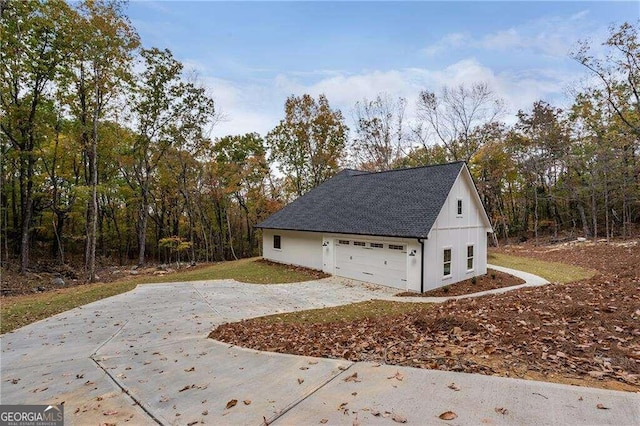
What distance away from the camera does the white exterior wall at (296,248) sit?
17.8 metres

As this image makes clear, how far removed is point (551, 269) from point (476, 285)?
277 inches

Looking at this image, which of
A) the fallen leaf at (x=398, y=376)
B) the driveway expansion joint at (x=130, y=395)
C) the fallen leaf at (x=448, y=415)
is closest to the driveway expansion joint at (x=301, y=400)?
the fallen leaf at (x=398, y=376)

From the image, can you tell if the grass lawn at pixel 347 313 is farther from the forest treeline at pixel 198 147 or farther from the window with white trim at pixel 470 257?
the forest treeline at pixel 198 147

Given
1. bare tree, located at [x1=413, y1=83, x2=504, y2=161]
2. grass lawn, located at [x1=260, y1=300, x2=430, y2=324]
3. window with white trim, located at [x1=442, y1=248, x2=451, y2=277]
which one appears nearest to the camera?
grass lawn, located at [x1=260, y1=300, x2=430, y2=324]

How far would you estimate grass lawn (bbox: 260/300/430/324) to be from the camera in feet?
27.8

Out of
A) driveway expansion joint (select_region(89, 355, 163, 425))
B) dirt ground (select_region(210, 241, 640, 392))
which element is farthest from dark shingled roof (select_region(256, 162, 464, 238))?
driveway expansion joint (select_region(89, 355, 163, 425))

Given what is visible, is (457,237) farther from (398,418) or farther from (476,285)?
(398,418)

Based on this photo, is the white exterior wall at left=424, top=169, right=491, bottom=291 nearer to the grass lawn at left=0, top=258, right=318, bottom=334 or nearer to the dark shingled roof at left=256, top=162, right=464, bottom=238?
the dark shingled roof at left=256, top=162, right=464, bottom=238

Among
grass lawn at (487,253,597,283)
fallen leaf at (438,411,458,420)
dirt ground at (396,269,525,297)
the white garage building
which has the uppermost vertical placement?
the white garage building

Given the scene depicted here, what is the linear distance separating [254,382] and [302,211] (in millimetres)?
16045

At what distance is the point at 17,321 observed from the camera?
9.02 meters

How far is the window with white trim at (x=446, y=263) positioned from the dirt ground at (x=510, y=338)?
6.07 meters

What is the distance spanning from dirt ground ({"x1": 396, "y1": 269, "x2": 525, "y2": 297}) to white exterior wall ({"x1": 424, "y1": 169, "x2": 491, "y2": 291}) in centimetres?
34

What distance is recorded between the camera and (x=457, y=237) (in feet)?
48.5
